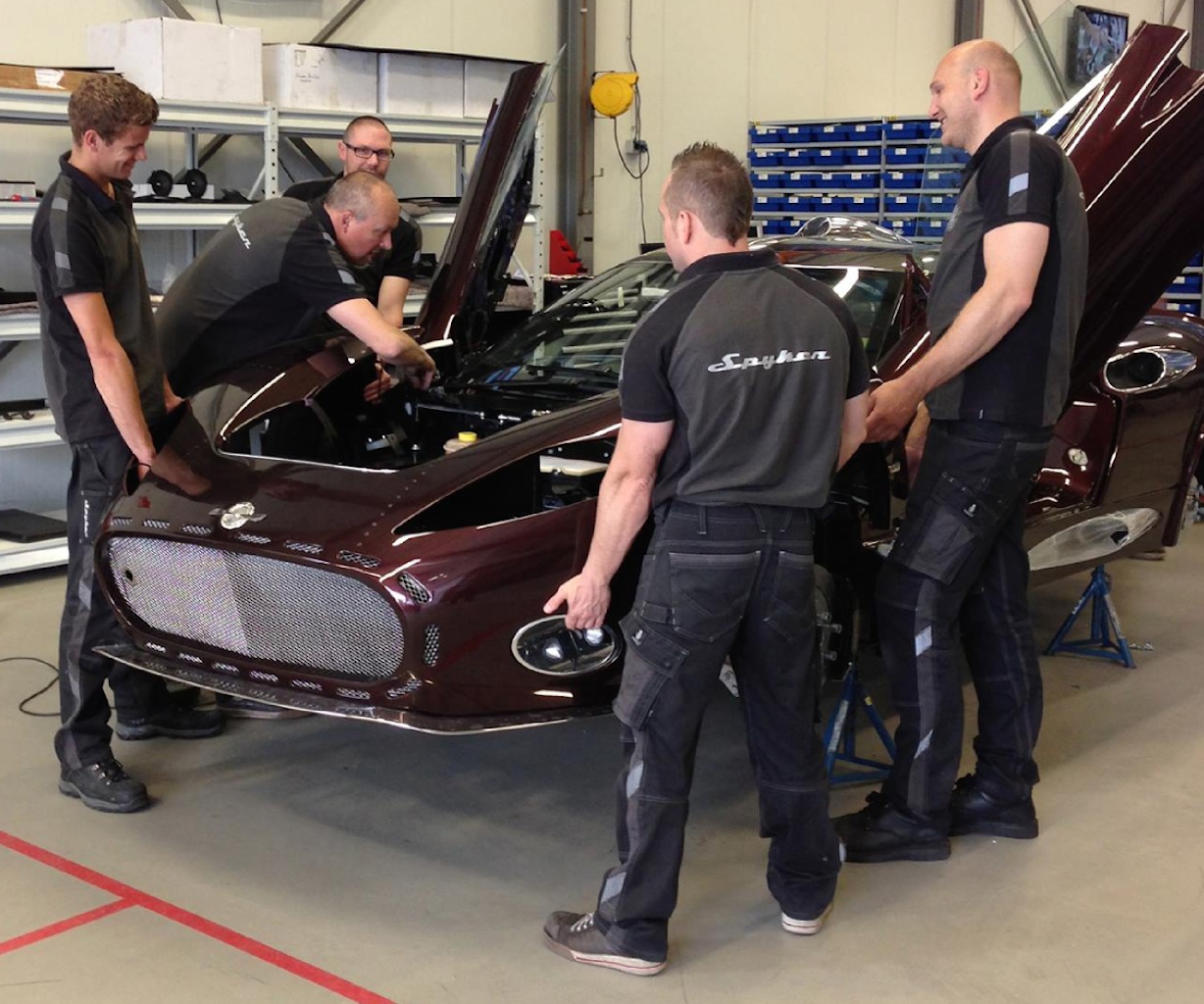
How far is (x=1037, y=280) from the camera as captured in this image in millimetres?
3250

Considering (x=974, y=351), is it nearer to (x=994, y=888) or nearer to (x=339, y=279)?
(x=994, y=888)

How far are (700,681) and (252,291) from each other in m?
2.01

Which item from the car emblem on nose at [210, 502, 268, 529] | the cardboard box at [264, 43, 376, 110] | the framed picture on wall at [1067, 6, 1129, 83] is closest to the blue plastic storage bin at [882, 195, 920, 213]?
the framed picture on wall at [1067, 6, 1129, 83]

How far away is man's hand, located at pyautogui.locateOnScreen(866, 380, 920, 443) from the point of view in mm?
3166

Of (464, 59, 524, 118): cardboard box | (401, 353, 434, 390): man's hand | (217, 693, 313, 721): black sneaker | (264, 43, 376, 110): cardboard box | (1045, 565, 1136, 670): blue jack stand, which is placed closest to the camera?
(401, 353, 434, 390): man's hand

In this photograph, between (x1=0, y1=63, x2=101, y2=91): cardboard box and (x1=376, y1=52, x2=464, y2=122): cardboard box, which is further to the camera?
(x1=376, y1=52, x2=464, y2=122): cardboard box

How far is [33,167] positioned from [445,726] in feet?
15.5

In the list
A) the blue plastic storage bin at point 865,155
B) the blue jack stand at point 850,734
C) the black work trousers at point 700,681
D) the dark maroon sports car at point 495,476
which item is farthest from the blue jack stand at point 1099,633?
the blue plastic storage bin at point 865,155

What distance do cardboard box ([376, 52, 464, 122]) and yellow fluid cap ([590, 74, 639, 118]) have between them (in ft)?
6.44

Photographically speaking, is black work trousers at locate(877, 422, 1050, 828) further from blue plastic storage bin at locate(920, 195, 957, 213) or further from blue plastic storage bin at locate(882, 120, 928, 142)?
blue plastic storage bin at locate(882, 120, 928, 142)

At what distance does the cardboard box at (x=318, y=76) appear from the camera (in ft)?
22.2

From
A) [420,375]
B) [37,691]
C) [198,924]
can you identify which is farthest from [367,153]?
[198,924]

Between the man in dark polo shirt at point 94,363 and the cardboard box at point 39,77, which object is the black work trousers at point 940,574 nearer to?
the man in dark polo shirt at point 94,363

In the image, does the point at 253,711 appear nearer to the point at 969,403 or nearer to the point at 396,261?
the point at 396,261
